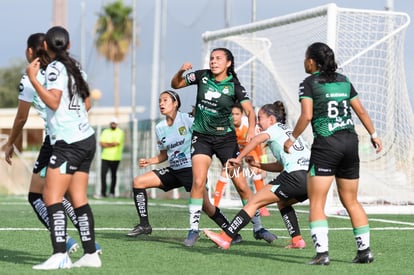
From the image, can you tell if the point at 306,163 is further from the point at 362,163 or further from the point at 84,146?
the point at 362,163

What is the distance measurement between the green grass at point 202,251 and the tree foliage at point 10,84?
207 ft

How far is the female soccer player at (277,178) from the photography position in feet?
32.7

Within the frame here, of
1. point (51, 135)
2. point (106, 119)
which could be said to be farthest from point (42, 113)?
point (106, 119)

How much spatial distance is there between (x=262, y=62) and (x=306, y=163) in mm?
9889

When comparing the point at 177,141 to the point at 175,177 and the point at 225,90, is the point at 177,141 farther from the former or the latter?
the point at 225,90

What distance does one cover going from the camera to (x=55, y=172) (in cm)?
827

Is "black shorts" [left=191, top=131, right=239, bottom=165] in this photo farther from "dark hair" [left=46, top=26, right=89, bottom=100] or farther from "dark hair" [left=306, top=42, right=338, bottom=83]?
"dark hair" [left=46, top=26, right=89, bottom=100]

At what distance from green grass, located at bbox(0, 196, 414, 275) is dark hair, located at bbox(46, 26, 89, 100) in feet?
4.99

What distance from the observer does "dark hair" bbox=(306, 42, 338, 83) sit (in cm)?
879

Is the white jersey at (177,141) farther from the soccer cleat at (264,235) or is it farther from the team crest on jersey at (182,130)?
the soccer cleat at (264,235)

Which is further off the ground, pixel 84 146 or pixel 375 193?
pixel 84 146

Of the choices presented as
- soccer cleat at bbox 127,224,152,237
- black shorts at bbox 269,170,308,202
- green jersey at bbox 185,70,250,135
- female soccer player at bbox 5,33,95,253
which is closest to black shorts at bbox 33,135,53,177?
female soccer player at bbox 5,33,95,253

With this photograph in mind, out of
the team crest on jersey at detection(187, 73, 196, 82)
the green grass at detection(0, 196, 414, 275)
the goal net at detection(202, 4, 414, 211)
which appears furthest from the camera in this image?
the goal net at detection(202, 4, 414, 211)

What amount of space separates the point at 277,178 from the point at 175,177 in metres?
1.61
